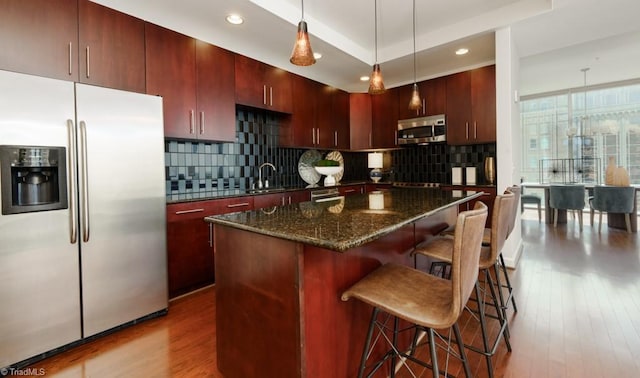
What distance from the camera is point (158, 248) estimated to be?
2.21 m

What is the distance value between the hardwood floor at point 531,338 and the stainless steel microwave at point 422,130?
6.61ft

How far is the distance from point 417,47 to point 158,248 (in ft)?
11.3

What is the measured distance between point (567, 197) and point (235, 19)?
230 inches

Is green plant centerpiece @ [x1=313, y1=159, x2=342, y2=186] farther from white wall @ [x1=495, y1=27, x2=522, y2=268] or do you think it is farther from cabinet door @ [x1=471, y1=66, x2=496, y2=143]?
white wall @ [x1=495, y1=27, x2=522, y2=268]

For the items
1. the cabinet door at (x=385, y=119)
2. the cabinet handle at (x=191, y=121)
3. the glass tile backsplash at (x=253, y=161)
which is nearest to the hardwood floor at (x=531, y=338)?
the glass tile backsplash at (x=253, y=161)

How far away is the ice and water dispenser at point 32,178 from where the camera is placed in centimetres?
161

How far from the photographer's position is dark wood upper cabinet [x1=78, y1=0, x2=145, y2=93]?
2.04 meters

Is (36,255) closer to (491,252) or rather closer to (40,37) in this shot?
(40,37)

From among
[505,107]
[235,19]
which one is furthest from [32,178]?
[505,107]

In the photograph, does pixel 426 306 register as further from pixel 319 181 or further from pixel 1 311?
pixel 319 181

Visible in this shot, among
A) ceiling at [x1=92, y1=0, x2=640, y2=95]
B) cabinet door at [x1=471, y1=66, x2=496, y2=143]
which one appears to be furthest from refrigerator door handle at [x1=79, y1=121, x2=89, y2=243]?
cabinet door at [x1=471, y1=66, x2=496, y2=143]

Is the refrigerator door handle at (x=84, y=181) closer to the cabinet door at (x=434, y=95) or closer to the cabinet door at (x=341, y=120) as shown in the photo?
the cabinet door at (x=341, y=120)

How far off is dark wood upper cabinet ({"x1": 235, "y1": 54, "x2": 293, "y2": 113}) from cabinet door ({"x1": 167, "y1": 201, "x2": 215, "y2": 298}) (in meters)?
1.34

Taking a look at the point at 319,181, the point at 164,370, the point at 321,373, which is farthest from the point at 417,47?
the point at 164,370
